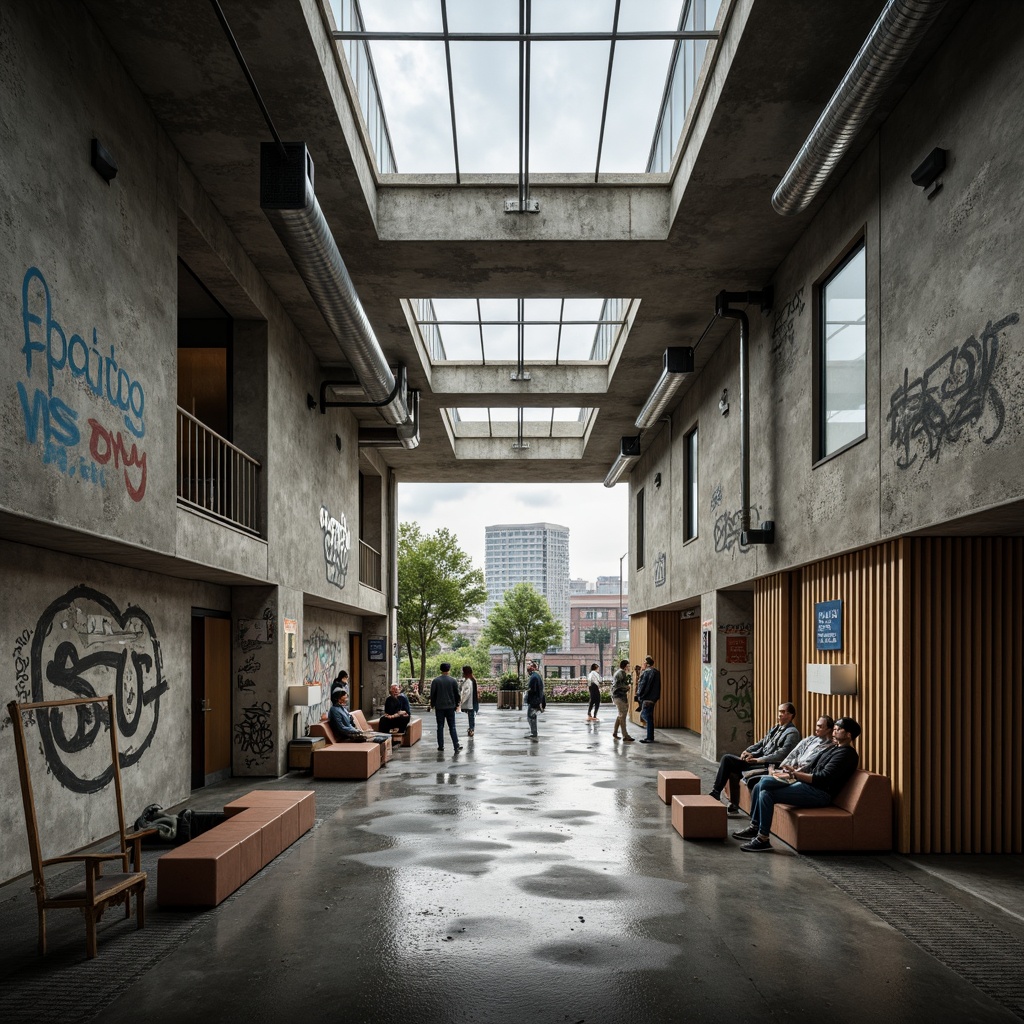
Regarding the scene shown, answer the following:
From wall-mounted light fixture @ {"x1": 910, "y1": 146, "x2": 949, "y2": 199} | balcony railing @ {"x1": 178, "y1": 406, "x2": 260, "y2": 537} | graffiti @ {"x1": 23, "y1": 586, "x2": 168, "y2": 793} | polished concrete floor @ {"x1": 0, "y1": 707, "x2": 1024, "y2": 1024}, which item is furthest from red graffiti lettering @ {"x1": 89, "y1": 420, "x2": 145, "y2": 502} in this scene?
wall-mounted light fixture @ {"x1": 910, "y1": 146, "x2": 949, "y2": 199}

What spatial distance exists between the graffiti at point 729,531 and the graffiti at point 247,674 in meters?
7.34

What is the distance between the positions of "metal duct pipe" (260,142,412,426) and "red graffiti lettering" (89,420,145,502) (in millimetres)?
2474

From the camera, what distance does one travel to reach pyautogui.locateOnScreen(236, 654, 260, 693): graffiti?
1316 cm

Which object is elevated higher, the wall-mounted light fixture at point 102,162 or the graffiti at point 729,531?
the wall-mounted light fixture at point 102,162

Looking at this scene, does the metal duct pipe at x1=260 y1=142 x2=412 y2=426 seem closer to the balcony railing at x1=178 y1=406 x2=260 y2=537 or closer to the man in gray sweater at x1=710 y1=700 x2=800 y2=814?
the balcony railing at x1=178 y1=406 x2=260 y2=537

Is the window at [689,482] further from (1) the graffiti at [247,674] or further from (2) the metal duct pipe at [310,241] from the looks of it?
(1) the graffiti at [247,674]

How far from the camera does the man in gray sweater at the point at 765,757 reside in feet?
33.9

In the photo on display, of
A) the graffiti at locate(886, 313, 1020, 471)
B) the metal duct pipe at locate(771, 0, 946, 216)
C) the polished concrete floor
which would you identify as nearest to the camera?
the polished concrete floor

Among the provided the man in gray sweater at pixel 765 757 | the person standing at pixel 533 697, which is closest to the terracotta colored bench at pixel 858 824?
the man in gray sweater at pixel 765 757

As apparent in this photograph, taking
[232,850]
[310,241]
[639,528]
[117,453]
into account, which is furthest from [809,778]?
[639,528]

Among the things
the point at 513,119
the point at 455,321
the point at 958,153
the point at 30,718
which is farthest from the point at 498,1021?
the point at 455,321

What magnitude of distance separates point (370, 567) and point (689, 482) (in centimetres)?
952

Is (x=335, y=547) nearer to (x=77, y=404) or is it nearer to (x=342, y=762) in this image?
(x=342, y=762)

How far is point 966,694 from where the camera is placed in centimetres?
852
